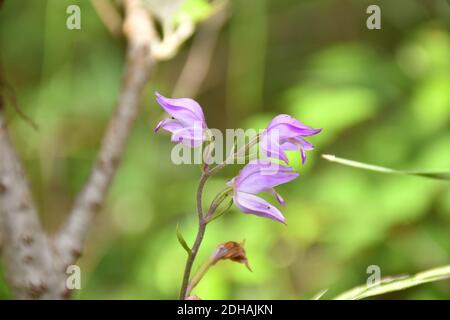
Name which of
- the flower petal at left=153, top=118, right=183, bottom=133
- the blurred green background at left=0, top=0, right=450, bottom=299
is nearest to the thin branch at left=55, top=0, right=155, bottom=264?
the flower petal at left=153, top=118, right=183, bottom=133

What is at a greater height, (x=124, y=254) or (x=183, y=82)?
(x=183, y=82)

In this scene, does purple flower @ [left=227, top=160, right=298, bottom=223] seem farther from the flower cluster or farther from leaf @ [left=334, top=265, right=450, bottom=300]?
leaf @ [left=334, top=265, right=450, bottom=300]

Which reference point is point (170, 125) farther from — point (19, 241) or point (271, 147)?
point (19, 241)

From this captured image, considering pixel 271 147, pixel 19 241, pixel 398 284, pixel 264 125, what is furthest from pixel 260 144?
pixel 264 125

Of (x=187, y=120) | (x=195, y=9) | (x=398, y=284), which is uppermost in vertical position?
(x=195, y=9)

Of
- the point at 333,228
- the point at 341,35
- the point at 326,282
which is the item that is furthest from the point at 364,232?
the point at 341,35

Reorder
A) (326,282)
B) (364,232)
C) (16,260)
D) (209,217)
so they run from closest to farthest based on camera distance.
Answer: (209,217) → (16,260) → (364,232) → (326,282)

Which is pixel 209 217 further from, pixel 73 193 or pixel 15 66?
pixel 15 66
